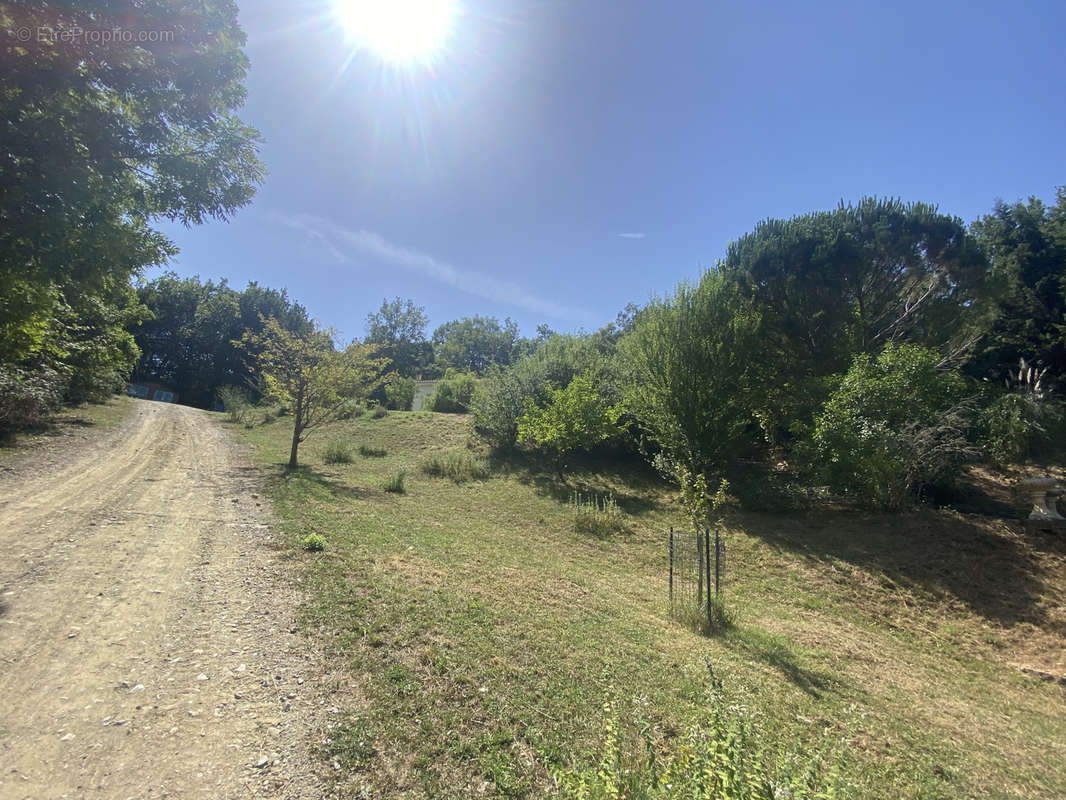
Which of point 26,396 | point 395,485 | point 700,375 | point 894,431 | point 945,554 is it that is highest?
point 700,375

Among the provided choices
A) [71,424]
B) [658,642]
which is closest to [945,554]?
[658,642]

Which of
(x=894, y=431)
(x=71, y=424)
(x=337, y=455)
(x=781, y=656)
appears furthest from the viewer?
(x=337, y=455)

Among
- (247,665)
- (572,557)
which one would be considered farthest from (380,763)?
(572,557)

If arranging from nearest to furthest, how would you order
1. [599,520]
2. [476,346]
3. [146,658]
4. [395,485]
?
[146,658] < [599,520] < [395,485] < [476,346]

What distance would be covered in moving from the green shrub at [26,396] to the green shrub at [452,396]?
54.2ft

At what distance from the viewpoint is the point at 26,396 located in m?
11.2

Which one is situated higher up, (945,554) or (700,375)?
(700,375)

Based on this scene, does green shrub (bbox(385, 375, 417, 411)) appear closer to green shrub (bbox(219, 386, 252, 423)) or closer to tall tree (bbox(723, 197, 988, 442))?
green shrub (bbox(219, 386, 252, 423))

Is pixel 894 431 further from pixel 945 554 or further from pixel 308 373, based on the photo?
pixel 308 373

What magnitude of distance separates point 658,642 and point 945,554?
7.85m

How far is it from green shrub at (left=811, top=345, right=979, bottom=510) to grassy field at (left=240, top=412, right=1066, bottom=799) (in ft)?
3.27

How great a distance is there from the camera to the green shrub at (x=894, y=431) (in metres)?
9.84

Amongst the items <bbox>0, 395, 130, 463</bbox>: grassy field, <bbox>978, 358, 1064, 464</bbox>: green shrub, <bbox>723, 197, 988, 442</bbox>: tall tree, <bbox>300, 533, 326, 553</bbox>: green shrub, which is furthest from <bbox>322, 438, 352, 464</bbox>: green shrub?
<bbox>978, 358, 1064, 464</bbox>: green shrub

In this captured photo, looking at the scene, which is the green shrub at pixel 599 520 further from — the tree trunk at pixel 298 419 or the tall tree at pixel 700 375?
the tree trunk at pixel 298 419
